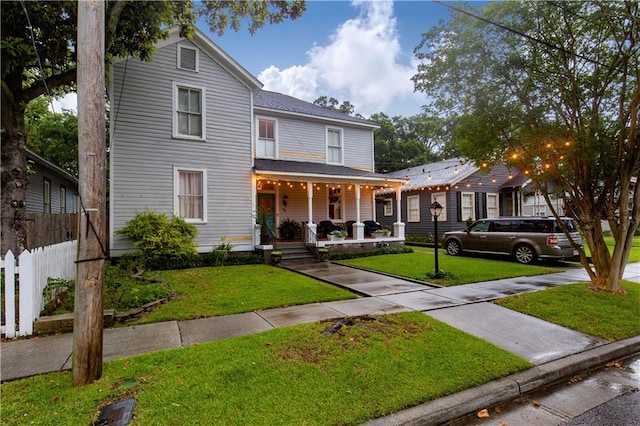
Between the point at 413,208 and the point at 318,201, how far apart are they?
7.93 meters

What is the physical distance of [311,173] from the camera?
41.4ft

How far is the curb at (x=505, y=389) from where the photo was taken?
2.84 m

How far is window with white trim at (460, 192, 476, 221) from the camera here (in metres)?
19.2

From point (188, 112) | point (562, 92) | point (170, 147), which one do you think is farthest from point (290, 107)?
point (562, 92)

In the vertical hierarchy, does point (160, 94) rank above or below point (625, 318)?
above

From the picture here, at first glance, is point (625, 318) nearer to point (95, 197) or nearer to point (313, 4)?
point (95, 197)

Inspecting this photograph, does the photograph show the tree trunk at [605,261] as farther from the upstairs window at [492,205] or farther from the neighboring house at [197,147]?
the upstairs window at [492,205]

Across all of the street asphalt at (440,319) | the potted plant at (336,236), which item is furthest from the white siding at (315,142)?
the street asphalt at (440,319)

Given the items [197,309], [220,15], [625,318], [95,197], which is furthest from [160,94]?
[625,318]

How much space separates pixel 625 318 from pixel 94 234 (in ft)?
26.6

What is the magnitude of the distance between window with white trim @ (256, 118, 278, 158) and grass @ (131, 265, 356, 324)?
6348mm

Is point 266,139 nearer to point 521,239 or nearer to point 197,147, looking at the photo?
point 197,147

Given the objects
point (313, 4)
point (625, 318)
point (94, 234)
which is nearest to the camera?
point (94, 234)

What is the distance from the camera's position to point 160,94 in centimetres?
1073
